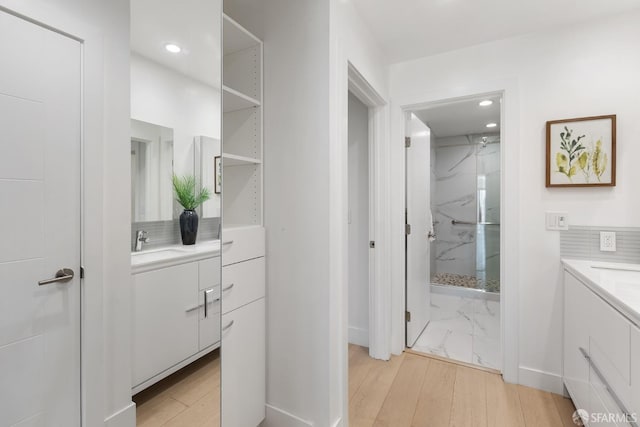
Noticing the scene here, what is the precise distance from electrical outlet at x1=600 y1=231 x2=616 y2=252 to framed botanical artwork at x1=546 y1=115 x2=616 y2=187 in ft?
0.99

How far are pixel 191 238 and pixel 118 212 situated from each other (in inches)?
11.5

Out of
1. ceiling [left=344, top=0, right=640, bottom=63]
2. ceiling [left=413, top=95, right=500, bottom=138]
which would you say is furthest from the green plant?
ceiling [left=413, top=95, right=500, bottom=138]

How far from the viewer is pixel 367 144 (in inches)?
102

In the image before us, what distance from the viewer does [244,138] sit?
1.62 m

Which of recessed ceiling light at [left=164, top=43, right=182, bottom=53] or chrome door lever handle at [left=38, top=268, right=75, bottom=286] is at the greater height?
recessed ceiling light at [left=164, top=43, right=182, bottom=53]

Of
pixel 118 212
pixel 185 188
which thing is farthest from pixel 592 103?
pixel 118 212

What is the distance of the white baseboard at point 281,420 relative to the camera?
4.95ft

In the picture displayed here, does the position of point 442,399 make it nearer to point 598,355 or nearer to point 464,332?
point 598,355

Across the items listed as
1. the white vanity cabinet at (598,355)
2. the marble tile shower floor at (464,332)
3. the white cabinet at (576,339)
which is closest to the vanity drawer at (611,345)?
the white vanity cabinet at (598,355)

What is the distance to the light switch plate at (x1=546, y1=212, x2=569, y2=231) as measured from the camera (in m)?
1.92

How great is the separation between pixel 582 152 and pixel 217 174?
2.18 m

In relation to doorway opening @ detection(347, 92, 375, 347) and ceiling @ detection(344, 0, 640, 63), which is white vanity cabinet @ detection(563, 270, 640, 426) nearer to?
doorway opening @ detection(347, 92, 375, 347)

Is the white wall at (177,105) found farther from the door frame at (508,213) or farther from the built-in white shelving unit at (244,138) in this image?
the door frame at (508,213)

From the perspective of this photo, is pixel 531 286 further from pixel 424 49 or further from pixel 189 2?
pixel 189 2
